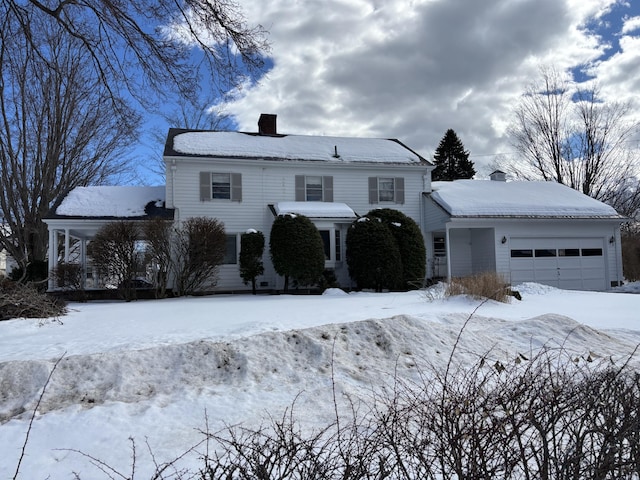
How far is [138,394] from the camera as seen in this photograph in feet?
15.0

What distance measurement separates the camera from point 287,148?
18.4 m

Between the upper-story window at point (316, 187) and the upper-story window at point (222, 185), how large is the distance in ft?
7.63

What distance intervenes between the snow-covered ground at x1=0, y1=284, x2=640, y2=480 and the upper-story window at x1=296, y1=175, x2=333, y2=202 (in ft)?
32.5

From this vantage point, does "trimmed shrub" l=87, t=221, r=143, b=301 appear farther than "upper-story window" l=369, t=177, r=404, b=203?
No

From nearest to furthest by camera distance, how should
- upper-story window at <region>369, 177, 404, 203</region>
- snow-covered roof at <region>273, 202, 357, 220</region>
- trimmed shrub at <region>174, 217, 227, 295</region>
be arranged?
trimmed shrub at <region>174, 217, 227, 295</region> → snow-covered roof at <region>273, 202, 357, 220</region> → upper-story window at <region>369, 177, 404, 203</region>

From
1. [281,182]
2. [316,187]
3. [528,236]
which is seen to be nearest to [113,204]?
[281,182]

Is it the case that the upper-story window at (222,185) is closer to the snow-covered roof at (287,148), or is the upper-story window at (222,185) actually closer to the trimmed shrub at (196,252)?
the snow-covered roof at (287,148)

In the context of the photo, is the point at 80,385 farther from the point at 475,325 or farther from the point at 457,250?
the point at 457,250

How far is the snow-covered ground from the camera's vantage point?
3.68 metres

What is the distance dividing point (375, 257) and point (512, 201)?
23.8 ft

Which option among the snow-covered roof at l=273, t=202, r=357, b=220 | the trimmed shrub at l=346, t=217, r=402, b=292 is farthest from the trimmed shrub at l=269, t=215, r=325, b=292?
the trimmed shrub at l=346, t=217, r=402, b=292

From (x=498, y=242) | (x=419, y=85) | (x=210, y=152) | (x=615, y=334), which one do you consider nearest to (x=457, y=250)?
(x=498, y=242)

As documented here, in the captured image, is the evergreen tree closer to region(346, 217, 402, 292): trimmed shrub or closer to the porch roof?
region(346, 217, 402, 292): trimmed shrub

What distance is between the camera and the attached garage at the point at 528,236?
17859 mm
